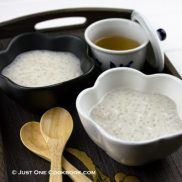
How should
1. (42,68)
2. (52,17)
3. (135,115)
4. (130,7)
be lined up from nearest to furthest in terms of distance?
(135,115), (42,68), (52,17), (130,7)

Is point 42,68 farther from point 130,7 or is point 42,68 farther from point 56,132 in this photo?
point 130,7

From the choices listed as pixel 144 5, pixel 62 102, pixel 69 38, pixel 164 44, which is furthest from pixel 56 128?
pixel 144 5

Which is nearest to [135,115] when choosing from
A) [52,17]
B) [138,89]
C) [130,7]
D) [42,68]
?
[138,89]

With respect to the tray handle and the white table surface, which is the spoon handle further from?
the white table surface

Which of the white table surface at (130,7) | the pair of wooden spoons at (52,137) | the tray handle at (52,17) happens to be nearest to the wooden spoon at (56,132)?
the pair of wooden spoons at (52,137)

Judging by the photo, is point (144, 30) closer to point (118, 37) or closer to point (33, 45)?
point (118, 37)
